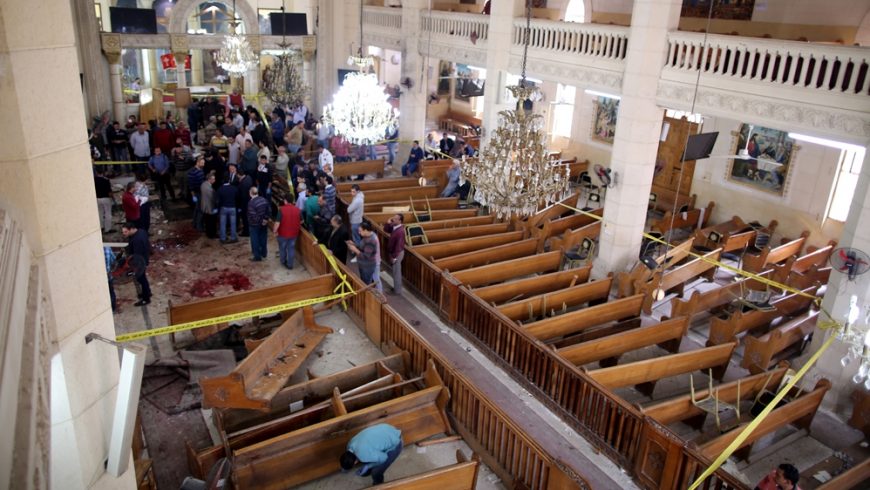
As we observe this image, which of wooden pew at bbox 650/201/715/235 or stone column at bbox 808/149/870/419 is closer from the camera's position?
stone column at bbox 808/149/870/419

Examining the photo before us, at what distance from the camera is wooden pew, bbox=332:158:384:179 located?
17109mm

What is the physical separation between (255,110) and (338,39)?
3683 mm

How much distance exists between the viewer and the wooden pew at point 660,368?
8.09 meters

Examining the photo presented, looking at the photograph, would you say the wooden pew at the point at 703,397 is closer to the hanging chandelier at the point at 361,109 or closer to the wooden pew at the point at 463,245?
the wooden pew at the point at 463,245

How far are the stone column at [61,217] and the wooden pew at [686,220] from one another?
482 inches

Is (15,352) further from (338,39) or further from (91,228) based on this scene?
(338,39)

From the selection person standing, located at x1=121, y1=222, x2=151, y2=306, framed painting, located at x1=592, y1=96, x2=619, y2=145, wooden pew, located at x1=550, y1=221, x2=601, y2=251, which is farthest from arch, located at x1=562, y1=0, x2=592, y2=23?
person standing, located at x1=121, y1=222, x2=151, y2=306

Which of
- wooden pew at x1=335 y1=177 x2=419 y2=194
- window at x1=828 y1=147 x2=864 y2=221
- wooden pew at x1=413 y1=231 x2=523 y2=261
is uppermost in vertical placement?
window at x1=828 y1=147 x2=864 y2=221

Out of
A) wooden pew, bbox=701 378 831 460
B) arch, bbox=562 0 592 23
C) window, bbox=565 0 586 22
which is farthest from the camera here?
window, bbox=565 0 586 22

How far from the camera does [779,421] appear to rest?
7.75 m

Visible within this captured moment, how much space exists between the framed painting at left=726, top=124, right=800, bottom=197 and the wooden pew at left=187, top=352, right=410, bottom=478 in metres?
10.3

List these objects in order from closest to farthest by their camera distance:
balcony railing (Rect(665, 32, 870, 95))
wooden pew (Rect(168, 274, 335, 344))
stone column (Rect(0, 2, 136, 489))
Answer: stone column (Rect(0, 2, 136, 489)) → balcony railing (Rect(665, 32, 870, 95)) → wooden pew (Rect(168, 274, 335, 344))

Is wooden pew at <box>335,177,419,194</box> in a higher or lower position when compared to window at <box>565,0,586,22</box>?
lower

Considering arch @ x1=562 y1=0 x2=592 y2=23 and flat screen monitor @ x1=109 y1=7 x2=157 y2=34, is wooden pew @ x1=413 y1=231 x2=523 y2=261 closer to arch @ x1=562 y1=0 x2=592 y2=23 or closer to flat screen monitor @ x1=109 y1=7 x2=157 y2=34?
arch @ x1=562 y1=0 x2=592 y2=23
